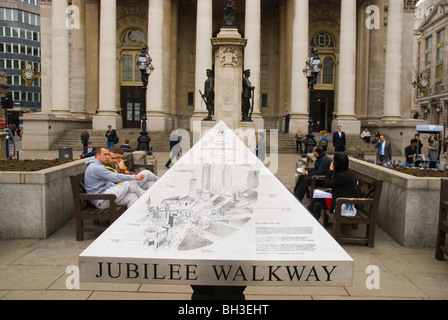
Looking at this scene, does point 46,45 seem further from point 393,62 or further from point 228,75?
point 393,62

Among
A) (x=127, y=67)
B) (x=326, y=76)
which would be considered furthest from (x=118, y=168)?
(x=326, y=76)

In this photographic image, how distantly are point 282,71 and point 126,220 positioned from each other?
33.5m

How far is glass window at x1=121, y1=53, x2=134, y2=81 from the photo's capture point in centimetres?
3625

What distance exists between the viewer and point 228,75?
17.3 meters

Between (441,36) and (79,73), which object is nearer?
(79,73)

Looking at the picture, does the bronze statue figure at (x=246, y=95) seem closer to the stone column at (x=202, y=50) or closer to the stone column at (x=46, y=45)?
the stone column at (x=202, y=50)

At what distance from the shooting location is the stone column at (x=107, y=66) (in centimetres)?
3045

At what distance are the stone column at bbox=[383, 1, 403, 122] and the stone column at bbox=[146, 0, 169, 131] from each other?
53.4ft

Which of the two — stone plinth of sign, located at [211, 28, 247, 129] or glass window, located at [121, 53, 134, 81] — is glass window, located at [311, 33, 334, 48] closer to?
glass window, located at [121, 53, 134, 81]

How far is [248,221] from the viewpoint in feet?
10.8

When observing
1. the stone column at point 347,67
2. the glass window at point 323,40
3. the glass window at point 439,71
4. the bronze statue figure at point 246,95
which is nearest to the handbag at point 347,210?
the bronze statue figure at point 246,95

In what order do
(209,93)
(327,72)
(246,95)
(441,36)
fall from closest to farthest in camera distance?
(246,95)
(209,93)
(327,72)
(441,36)

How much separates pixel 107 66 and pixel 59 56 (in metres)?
3.79

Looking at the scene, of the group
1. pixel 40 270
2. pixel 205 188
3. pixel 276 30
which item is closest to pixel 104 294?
pixel 40 270
